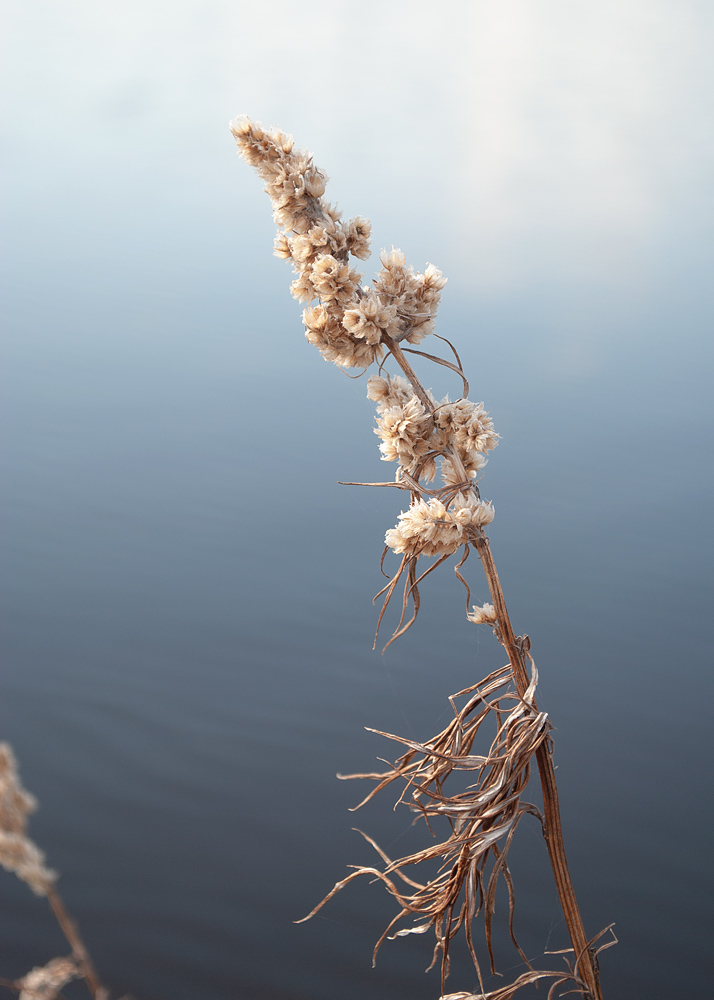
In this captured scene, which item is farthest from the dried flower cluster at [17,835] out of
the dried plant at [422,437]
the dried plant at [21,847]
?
the dried plant at [422,437]

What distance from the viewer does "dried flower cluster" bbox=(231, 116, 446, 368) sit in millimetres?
483

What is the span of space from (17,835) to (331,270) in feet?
1.21

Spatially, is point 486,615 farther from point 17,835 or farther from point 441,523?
point 17,835

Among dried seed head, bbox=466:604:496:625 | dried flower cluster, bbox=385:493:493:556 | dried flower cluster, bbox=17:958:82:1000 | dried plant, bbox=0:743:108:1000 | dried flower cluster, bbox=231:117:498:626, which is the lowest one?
dried flower cluster, bbox=17:958:82:1000

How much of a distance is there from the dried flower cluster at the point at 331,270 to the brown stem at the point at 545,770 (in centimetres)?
2

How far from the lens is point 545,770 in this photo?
0.52 m

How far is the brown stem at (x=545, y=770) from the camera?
19.6 inches

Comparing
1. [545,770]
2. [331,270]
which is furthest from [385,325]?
[545,770]

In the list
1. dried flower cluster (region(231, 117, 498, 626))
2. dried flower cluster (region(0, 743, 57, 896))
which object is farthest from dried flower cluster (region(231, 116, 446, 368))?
dried flower cluster (region(0, 743, 57, 896))

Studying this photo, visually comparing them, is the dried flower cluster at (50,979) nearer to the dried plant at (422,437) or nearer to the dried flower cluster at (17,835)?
the dried flower cluster at (17,835)

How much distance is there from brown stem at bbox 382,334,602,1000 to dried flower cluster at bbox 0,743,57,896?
330mm

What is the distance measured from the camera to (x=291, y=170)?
48cm

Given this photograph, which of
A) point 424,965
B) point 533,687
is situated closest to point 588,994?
point 533,687

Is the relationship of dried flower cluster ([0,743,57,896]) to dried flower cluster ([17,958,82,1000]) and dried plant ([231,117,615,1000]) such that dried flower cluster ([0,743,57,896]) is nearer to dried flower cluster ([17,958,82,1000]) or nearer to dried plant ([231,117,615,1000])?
dried flower cluster ([17,958,82,1000])
